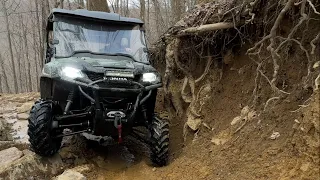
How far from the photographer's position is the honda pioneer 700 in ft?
16.6

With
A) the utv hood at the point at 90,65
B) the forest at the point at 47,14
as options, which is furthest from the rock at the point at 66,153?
the forest at the point at 47,14

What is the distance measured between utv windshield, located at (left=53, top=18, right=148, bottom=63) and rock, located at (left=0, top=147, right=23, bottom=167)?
1833 mm

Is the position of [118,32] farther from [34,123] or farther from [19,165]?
[19,165]

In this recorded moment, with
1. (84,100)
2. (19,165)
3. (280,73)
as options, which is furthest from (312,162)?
(19,165)

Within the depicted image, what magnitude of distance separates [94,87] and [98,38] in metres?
1.51

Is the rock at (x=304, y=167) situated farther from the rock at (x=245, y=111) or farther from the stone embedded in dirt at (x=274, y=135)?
the rock at (x=245, y=111)

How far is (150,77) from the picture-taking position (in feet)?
17.9

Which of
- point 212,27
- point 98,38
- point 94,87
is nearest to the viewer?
point 94,87

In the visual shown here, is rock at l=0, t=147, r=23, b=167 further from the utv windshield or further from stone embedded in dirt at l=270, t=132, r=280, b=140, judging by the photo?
stone embedded in dirt at l=270, t=132, r=280, b=140

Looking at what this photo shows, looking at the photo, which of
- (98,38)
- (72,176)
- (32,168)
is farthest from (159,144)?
(98,38)

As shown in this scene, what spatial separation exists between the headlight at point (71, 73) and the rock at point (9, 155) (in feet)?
5.81

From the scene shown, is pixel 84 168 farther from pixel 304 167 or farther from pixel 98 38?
pixel 304 167

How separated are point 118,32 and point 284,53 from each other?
287 centimetres

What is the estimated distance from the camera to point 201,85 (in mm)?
6594
